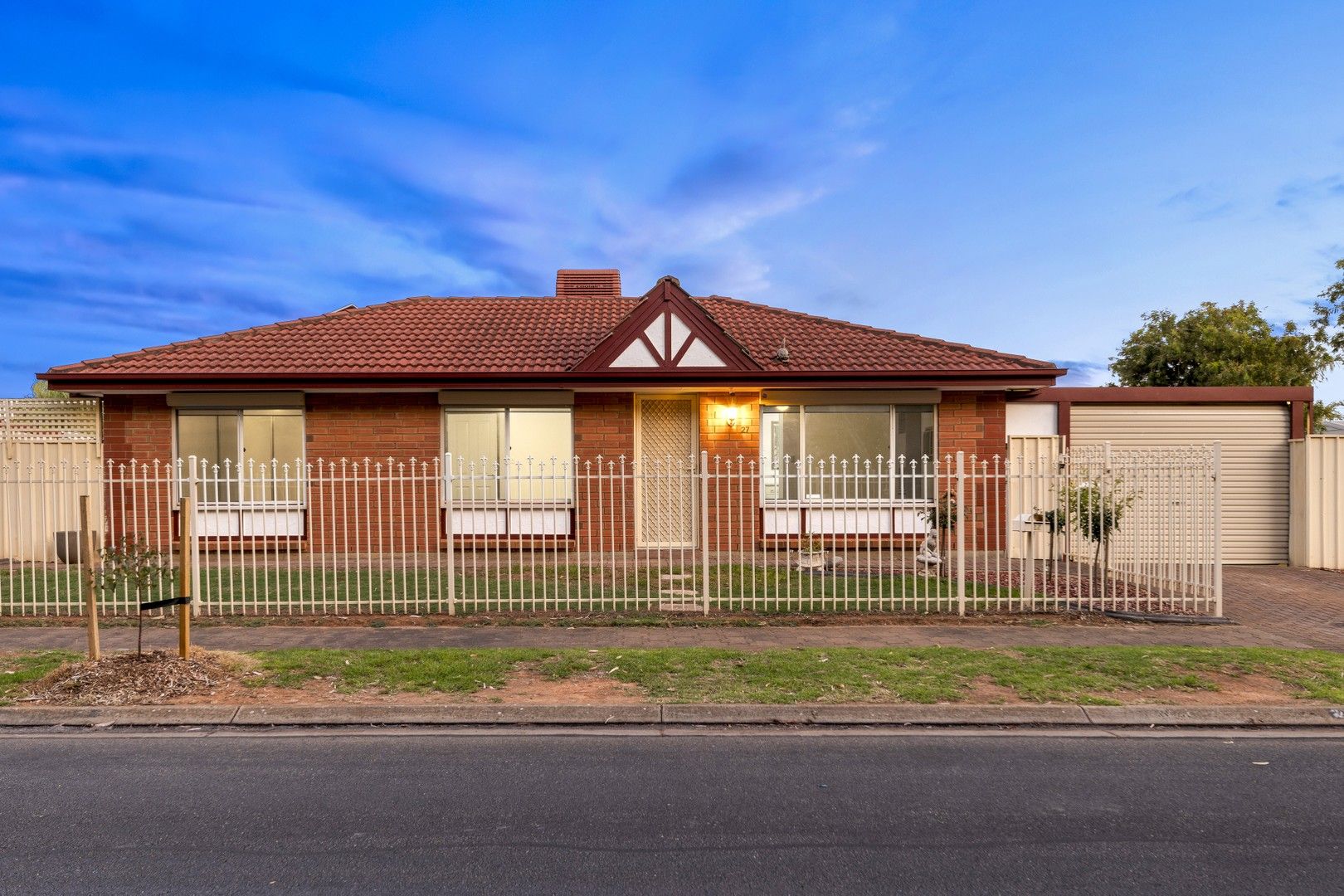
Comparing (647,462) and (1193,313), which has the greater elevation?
(1193,313)

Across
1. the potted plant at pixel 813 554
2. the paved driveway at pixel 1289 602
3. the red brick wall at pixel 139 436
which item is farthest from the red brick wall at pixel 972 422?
the red brick wall at pixel 139 436

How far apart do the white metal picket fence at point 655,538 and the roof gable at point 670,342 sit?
164 centimetres

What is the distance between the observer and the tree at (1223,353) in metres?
24.3

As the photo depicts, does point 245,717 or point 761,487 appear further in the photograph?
point 761,487

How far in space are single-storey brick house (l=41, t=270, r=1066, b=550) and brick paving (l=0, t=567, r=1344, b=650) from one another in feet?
14.6

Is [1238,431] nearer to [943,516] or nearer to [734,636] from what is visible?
[943,516]

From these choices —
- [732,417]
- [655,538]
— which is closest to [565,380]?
[732,417]

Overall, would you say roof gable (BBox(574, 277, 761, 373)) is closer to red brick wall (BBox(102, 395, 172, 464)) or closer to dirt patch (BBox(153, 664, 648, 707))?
dirt patch (BBox(153, 664, 648, 707))

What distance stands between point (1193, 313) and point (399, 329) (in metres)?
26.2

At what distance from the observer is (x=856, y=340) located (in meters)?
14.6

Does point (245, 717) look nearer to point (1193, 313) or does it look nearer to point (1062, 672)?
point (1062, 672)

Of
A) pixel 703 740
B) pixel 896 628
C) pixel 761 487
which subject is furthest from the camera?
pixel 761 487

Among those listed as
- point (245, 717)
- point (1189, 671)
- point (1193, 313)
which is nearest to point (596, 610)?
point (245, 717)

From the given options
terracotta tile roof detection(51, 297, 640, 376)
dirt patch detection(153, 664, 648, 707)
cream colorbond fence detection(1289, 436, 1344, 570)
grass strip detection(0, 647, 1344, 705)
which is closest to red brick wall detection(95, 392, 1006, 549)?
terracotta tile roof detection(51, 297, 640, 376)
